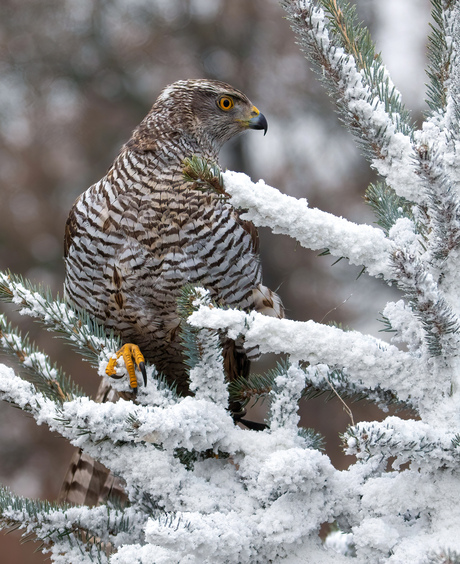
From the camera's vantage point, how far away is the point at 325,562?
98 cm

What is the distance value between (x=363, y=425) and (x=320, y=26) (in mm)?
592

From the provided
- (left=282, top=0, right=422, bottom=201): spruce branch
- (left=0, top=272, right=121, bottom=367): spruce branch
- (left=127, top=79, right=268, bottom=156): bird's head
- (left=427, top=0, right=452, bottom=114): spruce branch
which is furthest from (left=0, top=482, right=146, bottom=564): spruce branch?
(left=127, top=79, right=268, bottom=156): bird's head

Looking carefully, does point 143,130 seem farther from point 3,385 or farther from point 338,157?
point 338,157

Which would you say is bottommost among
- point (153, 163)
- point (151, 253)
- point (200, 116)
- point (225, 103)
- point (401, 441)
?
point (401, 441)

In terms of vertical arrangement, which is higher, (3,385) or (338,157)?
(338,157)

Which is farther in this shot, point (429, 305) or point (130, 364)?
point (130, 364)

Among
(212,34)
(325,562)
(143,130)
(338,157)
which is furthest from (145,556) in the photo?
(212,34)

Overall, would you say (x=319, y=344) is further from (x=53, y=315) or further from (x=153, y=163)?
(x=153, y=163)

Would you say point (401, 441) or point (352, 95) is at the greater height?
point (352, 95)

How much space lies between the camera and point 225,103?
231 cm

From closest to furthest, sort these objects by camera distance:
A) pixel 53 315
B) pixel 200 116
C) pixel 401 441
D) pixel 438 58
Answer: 1. pixel 401 441
2. pixel 438 58
3. pixel 53 315
4. pixel 200 116

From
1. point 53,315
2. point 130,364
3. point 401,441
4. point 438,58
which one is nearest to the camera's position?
point 401,441

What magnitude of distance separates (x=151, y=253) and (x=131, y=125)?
14.0ft

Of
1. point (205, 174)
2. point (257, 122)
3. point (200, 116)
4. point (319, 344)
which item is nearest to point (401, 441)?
point (319, 344)
